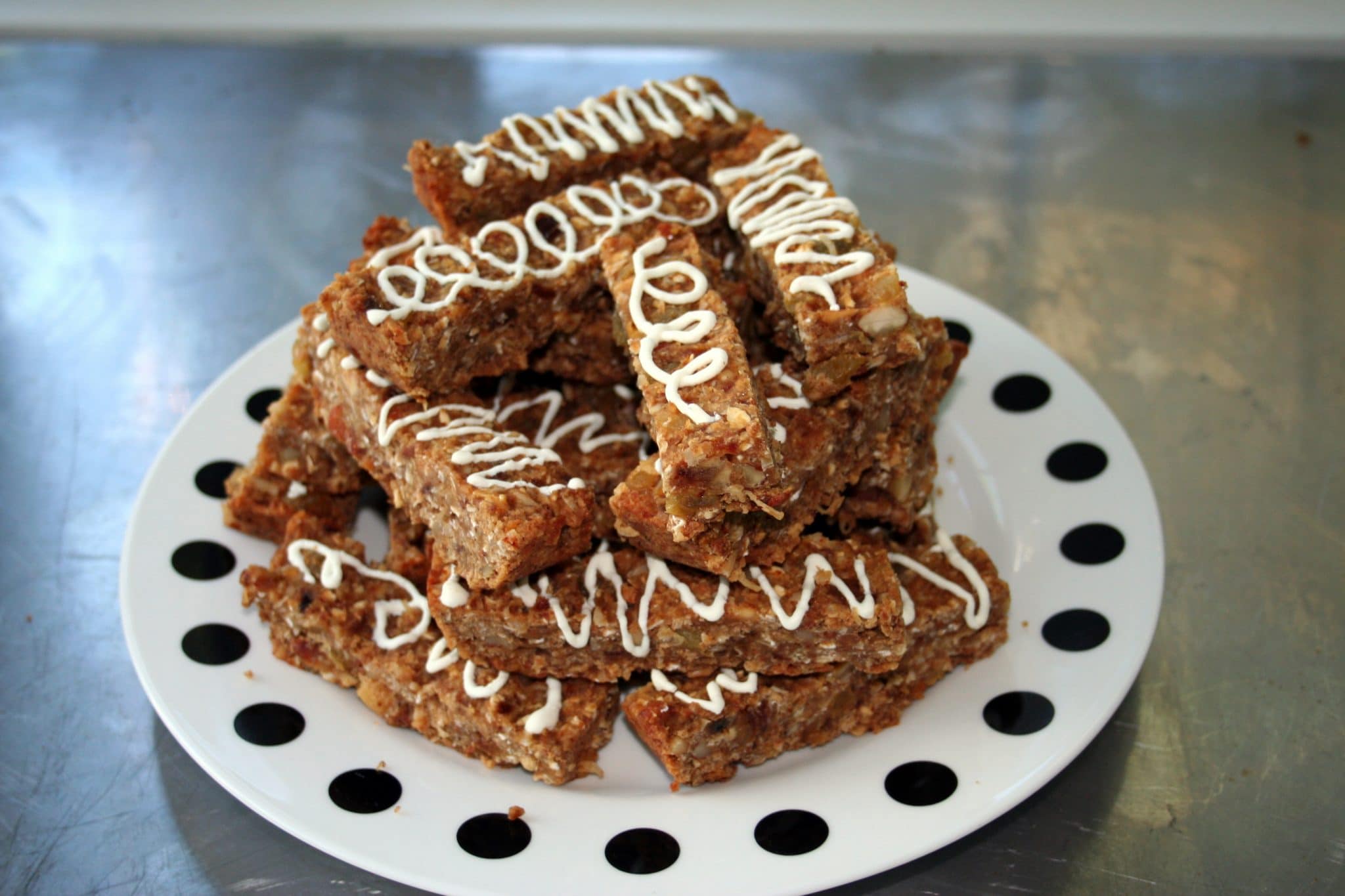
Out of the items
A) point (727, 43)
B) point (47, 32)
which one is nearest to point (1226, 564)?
point (727, 43)

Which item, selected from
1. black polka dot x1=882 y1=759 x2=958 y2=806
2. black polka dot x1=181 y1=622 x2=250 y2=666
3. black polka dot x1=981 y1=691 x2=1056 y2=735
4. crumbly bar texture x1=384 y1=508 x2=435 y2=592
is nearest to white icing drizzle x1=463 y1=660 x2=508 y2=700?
crumbly bar texture x1=384 y1=508 x2=435 y2=592

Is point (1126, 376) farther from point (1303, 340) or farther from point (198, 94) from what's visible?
point (198, 94)

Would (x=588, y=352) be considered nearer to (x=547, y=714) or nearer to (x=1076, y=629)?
(x=547, y=714)

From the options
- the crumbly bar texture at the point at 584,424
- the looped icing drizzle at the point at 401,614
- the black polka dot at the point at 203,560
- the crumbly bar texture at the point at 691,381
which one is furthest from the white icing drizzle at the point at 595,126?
the black polka dot at the point at 203,560

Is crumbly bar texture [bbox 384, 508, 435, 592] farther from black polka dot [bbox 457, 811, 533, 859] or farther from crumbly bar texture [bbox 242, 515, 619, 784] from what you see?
black polka dot [bbox 457, 811, 533, 859]

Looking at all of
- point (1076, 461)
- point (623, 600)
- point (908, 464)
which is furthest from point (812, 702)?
point (1076, 461)

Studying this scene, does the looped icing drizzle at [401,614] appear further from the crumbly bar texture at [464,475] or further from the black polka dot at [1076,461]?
the black polka dot at [1076,461]
